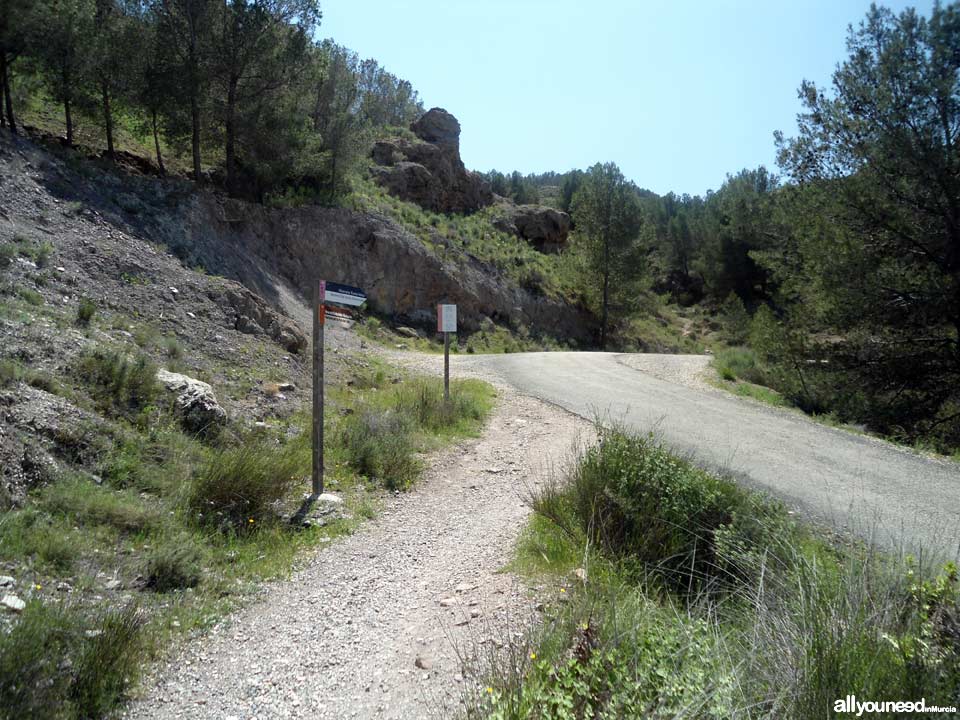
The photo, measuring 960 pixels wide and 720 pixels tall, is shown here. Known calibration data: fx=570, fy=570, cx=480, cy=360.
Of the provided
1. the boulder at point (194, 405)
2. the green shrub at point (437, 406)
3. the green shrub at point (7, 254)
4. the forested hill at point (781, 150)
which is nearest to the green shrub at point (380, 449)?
the green shrub at point (437, 406)

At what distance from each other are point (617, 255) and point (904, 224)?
80.2ft

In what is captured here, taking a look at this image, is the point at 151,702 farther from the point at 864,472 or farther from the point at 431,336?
the point at 431,336

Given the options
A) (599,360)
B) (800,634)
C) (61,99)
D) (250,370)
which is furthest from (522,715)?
(61,99)

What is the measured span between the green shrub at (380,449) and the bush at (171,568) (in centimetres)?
280

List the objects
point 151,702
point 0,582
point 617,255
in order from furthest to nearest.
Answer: point 617,255 → point 0,582 → point 151,702

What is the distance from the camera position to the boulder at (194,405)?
6.39 meters

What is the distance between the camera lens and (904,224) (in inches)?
492

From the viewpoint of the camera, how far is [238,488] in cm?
532

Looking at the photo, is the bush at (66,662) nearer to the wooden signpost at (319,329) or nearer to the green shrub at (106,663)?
the green shrub at (106,663)

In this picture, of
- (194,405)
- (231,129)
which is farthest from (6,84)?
(194,405)

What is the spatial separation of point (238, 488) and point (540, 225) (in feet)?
141

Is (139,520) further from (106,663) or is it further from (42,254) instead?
(42,254)

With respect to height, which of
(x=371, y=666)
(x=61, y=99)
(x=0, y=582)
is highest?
(x=61, y=99)

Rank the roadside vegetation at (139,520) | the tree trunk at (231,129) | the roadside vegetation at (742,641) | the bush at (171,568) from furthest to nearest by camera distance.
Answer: the tree trunk at (231,129) → the bush at (171,568) → the roadside vegetation at (139,520) → the roadside vegetation at (742,641)
